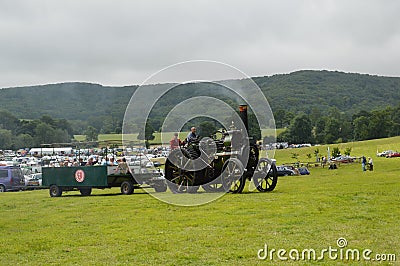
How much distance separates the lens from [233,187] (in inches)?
908

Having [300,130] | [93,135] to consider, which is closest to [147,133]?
[93,135]

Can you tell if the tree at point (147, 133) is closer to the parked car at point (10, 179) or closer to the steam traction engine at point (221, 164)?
the steam traction engine at point (221, 164)

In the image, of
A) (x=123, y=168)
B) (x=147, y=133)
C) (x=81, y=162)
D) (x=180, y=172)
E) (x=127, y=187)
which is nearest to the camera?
(x=147, y=133)

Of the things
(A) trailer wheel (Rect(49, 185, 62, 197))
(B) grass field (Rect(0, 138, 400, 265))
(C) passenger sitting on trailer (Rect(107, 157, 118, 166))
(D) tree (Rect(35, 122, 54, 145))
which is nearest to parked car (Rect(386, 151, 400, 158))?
(D) tree (Rect(35, 122, 54, 145))

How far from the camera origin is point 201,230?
1280 cm

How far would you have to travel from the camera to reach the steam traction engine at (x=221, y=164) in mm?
22203

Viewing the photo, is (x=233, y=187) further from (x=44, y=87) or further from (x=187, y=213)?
(x=44, y=87)

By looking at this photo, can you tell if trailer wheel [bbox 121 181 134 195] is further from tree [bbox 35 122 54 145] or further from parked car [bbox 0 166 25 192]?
tree [bbox 35 122 54 145]

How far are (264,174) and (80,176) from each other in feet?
29.9

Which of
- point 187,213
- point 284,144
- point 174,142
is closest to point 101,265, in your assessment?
point 187,213

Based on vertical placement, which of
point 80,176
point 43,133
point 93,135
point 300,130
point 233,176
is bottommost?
point 80,176

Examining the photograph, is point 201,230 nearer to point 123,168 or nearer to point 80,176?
point 123,168

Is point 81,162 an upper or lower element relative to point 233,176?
upper

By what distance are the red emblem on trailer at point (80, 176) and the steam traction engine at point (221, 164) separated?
517cm
